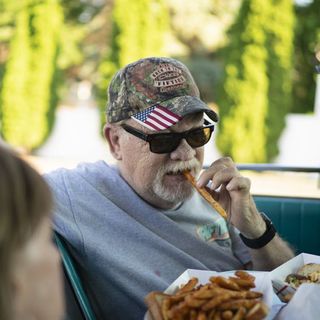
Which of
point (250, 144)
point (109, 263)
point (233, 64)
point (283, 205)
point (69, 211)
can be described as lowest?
point (250, 144)

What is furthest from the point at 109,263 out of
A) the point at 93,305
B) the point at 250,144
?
the point at 250,144

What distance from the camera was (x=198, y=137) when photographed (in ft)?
6.45

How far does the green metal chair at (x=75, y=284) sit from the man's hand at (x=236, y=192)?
48cm

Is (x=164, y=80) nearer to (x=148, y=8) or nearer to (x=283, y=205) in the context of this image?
(x=283, y=205)

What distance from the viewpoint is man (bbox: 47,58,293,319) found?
1.85 metres

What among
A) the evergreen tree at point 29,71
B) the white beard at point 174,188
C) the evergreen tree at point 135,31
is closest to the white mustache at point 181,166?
the white beard at point 174,188

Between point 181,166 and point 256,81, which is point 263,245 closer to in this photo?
point 181,166

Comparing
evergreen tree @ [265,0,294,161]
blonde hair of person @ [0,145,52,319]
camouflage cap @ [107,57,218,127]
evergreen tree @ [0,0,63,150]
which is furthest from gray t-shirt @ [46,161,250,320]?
evergreen tree @ [0,0,63,150]

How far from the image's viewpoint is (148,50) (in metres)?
11.7

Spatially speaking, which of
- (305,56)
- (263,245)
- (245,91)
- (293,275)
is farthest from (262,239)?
(305,56)

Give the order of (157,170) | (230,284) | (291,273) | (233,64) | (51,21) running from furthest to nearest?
(51,21)
(233,64)
(157,170)
(291,273)
(230,284)

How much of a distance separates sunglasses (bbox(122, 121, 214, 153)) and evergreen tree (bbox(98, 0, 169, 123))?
9.79 m

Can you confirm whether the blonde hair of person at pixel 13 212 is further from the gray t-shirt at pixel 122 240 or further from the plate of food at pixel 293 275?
the gray t-shirt at pixel 122 240

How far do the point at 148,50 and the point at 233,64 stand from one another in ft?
5.74
